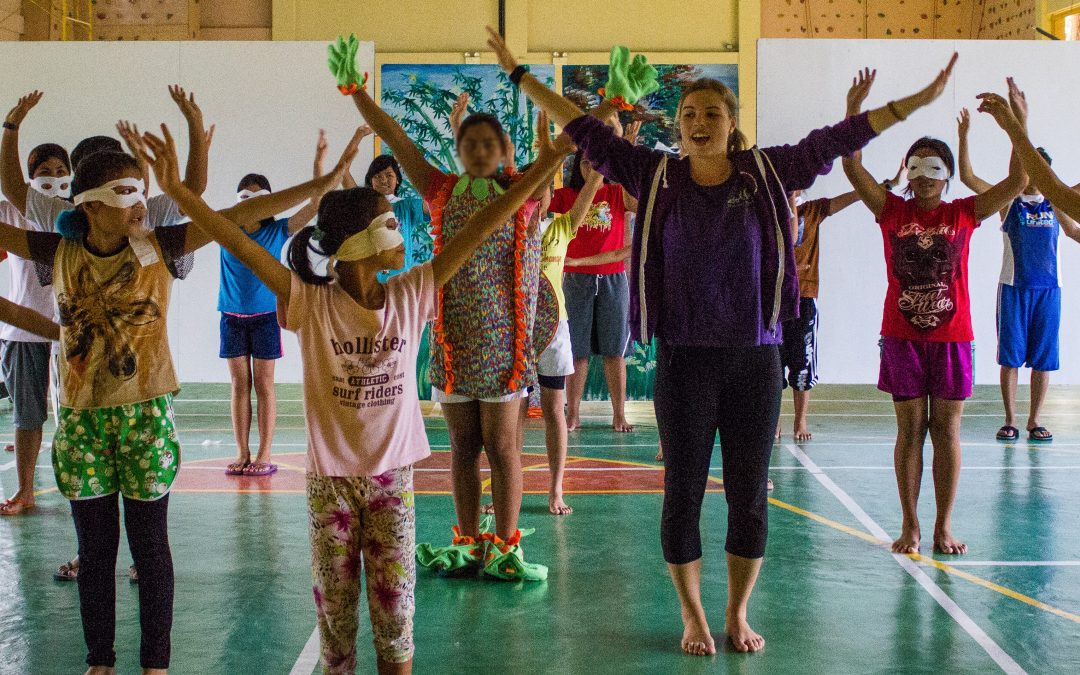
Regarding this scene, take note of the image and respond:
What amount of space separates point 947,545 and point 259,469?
12.5ft

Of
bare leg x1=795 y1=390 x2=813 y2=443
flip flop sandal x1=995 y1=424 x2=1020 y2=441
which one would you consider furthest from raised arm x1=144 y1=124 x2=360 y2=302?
flip flop sandal x1=995 y1=424 x2=1020 y2=441

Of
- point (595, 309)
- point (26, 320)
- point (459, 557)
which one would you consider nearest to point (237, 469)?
point (595, 309)

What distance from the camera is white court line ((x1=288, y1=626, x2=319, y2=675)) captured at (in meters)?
3.39

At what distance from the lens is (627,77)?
3.29 meters

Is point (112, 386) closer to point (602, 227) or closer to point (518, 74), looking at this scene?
point (518, 74)

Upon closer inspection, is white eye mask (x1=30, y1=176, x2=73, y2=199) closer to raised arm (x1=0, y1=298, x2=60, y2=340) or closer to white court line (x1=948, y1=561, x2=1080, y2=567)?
raised arm (x1=0, y1=298, x2=60, y2=340)

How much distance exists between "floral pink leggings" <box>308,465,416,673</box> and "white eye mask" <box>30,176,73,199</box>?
280 centimetres

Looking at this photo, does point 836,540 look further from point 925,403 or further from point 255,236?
Result: point 255,236

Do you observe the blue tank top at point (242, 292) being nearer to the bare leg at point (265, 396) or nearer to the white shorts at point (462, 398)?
the bare leg at point (265, 396)

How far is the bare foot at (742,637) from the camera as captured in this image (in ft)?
11.5

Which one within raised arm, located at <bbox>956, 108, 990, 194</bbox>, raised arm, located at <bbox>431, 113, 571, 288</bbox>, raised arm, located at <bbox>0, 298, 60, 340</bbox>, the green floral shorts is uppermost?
raised arm, located at <bbox>956, 108, 990, 194</bbox>

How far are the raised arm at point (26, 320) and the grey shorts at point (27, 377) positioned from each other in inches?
87.0

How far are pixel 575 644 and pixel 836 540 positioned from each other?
1809 mm

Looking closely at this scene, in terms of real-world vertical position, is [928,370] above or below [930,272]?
below
